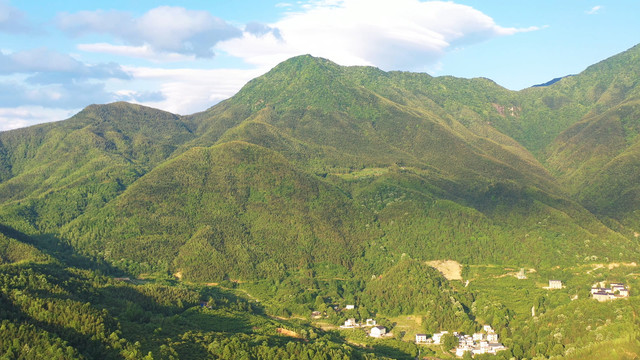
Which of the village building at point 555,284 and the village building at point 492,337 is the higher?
the village building at point 555,284

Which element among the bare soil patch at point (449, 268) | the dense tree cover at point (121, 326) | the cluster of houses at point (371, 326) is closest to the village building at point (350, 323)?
the cluster of houses at point (371, 326)

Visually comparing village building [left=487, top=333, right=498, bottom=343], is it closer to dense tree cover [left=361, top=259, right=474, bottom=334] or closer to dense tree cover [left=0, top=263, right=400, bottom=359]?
dense tree cover [left=361, top=259, right=474, bottom=334]

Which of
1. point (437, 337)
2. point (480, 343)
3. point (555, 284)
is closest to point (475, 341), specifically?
point (480, 343)

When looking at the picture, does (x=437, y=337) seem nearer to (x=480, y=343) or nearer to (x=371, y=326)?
(x=480, y=343)

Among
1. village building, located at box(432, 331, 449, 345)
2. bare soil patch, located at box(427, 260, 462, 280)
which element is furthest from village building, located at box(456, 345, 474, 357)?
bare soil patch, located at box(427, 260, 462, 280)

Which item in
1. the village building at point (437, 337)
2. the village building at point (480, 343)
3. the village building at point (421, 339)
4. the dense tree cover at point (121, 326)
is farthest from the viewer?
the village building at point (421, 339)

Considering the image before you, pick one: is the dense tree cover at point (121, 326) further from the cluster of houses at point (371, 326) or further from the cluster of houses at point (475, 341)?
the cluster of houses at point (475, 341)
